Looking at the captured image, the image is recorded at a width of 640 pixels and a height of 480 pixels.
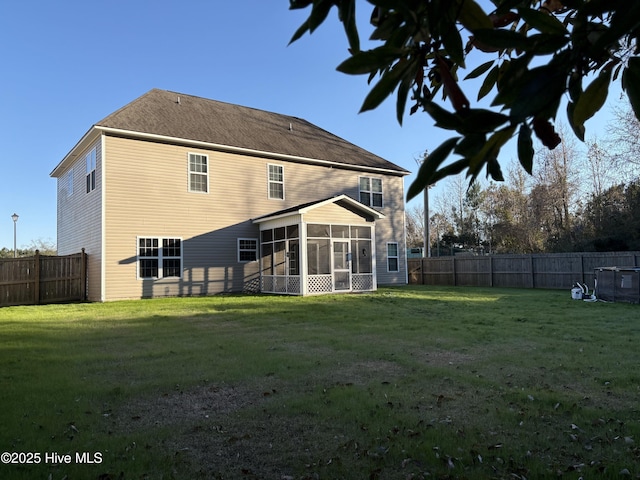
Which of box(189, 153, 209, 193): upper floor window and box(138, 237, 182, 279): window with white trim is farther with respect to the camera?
box(189, 153, 209, 193): upper floor window

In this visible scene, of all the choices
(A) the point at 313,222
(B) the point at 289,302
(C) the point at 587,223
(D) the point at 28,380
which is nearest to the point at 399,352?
(D) the point at 28,380

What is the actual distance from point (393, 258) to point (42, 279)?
51.6 ft

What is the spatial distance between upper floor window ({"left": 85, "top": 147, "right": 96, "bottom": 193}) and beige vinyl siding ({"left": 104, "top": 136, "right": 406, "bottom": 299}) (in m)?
1.32

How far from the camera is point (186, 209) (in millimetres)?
17109

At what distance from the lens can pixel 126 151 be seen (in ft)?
52.3

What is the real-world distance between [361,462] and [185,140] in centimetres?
1576

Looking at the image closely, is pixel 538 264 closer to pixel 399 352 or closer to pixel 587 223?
pixel 587 223

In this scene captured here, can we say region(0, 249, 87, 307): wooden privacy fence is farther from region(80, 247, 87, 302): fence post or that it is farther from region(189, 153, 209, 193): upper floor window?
region(189, 153, 209, 193): upper floor window

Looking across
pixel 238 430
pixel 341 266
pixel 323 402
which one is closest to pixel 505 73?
pixel 238 430

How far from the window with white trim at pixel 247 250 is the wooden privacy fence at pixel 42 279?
232 inches

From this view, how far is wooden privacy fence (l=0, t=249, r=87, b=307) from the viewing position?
14508mm

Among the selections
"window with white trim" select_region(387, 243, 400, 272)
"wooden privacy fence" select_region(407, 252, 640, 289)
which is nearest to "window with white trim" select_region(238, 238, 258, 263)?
"window with white trim" select_region(387, 243, 400, 272)

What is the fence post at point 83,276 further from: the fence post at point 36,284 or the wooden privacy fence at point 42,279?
the fence post at point 36,284

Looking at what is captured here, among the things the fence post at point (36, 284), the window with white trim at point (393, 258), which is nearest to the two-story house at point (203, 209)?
the fence post at point (36, 284)
